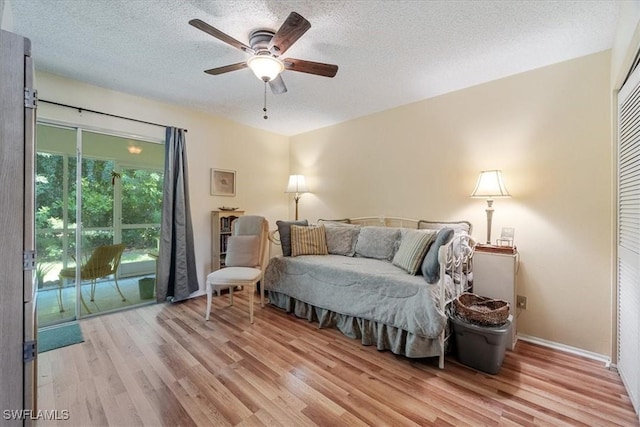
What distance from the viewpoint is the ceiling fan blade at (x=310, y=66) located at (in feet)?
6.30

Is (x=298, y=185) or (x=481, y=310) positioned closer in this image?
(x=481, y=310)

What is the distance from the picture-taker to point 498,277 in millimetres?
2354

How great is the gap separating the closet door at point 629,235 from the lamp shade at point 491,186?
731 mm

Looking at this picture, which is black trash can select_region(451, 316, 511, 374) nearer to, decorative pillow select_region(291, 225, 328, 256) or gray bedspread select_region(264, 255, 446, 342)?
gray bedspread select_region(264, 255, 446, 342)

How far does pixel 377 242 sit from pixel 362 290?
31.7 inches

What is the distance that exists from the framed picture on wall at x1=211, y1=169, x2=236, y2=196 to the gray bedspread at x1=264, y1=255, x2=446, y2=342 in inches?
57.1

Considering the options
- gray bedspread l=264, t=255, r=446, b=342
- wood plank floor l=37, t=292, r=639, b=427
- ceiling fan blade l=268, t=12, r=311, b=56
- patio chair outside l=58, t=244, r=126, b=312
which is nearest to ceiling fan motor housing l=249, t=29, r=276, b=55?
ceiling fan blade l=268, t=12, r=311, b=56

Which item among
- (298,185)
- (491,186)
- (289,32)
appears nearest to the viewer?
(289,32)

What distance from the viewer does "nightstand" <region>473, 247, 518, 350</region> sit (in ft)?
7.54

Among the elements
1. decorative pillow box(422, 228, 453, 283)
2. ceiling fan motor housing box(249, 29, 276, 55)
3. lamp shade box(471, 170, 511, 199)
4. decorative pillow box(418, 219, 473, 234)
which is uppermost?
ceiling fan motor housing box(249, 29, 276, 55)

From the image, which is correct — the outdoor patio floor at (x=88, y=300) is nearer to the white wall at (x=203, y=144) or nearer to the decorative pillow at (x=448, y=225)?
the white wall at (x=203, y=144)

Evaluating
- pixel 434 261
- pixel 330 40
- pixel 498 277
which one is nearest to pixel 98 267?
pixel 330 40

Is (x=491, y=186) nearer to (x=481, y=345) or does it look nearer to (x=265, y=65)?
(x=481, y=345)

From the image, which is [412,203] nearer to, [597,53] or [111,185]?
[597,53]
